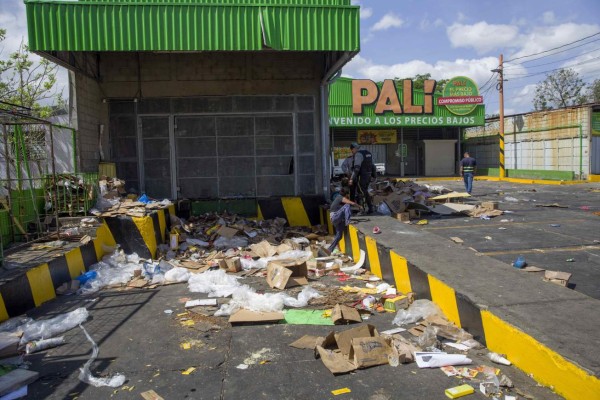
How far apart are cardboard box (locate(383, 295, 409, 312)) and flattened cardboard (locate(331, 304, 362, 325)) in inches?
18.6

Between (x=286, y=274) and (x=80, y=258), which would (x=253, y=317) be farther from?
(x=80, y=258)

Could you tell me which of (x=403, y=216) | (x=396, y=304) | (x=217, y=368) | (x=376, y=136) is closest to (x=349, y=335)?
(x=217, y=368)

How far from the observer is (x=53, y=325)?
16.6 ft

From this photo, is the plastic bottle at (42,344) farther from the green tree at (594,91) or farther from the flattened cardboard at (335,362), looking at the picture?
the green tree at (594,91)

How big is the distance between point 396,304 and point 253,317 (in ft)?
5.75

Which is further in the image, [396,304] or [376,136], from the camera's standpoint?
[376,136]

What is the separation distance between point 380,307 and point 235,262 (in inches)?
116

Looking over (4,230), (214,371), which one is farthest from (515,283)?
(4,230)

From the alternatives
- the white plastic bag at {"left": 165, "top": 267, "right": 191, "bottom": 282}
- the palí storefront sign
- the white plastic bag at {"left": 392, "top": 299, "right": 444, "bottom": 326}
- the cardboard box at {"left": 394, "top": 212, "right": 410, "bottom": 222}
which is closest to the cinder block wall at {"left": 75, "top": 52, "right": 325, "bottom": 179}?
the cardboard box at {"left": 394, "top": 212, "right": 410, "bottom": 222}

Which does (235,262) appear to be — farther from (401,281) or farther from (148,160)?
(148,160)

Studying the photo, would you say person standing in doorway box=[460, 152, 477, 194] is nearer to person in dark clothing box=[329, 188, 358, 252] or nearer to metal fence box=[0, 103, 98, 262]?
person in dark clothing box=[329, 188, 358, 252]

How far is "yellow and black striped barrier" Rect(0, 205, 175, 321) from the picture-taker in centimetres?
549

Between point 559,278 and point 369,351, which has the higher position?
point 559,278

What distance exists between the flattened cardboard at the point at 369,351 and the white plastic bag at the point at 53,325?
3157 mm
